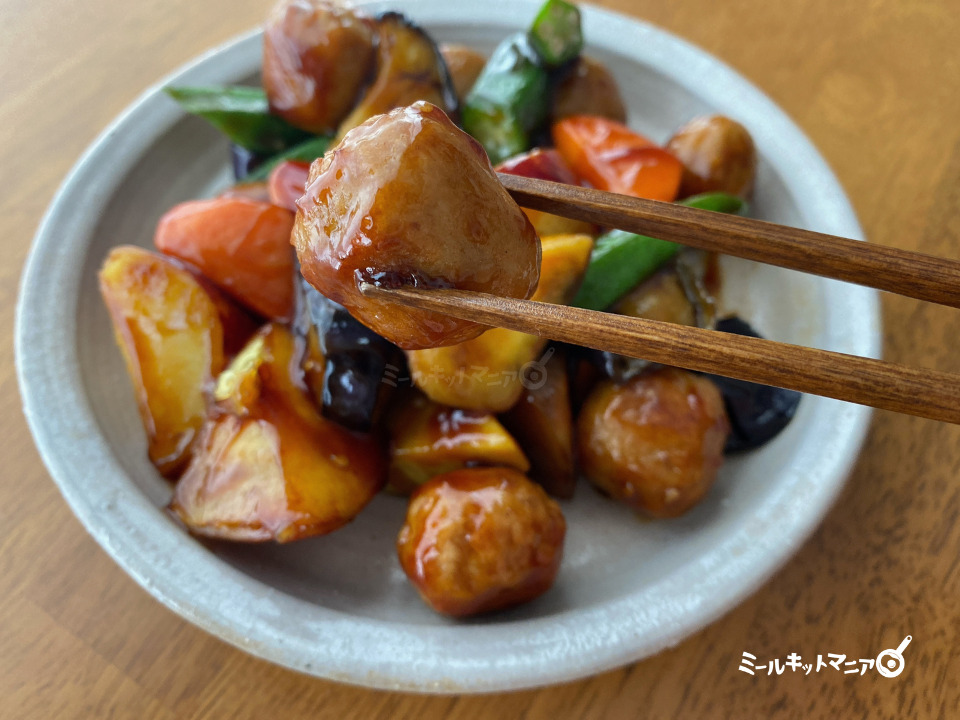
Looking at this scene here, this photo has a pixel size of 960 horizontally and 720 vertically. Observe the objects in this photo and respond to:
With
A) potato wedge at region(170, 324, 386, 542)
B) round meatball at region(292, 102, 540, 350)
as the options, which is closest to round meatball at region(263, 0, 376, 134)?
potato wedge at region(170, 324, 386, 542)

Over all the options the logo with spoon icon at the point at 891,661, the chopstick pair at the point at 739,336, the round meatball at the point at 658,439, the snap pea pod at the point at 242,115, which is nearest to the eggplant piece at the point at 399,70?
the snap pea pod at the point at 242,115

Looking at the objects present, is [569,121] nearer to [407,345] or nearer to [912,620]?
[407,345]

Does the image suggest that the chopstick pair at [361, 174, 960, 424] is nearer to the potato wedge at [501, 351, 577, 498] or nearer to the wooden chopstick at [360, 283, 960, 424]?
the wooden chopstick at [360, 283, 960, 424]

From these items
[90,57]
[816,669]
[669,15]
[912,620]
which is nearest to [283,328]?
[816,669]

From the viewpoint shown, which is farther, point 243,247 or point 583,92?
point 583,92

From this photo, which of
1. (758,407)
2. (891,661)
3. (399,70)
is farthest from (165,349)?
(891,661)

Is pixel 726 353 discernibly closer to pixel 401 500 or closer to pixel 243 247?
pixel 401 500

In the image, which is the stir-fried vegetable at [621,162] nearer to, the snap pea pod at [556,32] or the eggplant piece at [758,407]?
the snap pea pod at [556,32]
